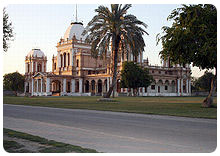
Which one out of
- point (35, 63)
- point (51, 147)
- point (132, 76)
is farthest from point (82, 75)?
point (51, 147)

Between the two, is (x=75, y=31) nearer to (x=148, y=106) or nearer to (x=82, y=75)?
(x=82, y=75)

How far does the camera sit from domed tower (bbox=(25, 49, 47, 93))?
12462 cm

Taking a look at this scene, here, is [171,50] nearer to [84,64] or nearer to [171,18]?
[171,18]

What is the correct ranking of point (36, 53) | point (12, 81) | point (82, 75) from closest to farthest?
point (82, 75)
point (12, 81)
point (36, 53)

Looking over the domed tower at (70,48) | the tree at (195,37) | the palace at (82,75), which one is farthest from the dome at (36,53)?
the tree at (195,37)

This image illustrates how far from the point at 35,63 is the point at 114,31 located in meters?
92.6

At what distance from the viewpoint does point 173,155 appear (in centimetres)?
729

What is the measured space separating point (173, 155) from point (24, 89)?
380ft

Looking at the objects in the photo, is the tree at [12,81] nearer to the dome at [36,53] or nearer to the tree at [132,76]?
the dome at [36,53]

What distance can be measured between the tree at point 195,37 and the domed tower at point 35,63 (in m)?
103

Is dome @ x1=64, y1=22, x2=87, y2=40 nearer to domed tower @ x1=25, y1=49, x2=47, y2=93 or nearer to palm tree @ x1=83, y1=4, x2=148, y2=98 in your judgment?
domed tower @ x1=25, y1=49, x2=47, y2=93

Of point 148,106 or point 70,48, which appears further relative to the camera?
point 70,48

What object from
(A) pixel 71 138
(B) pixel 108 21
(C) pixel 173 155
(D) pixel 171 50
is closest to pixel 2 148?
(A) pixel 71 138

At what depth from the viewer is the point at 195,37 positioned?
23109 mm
